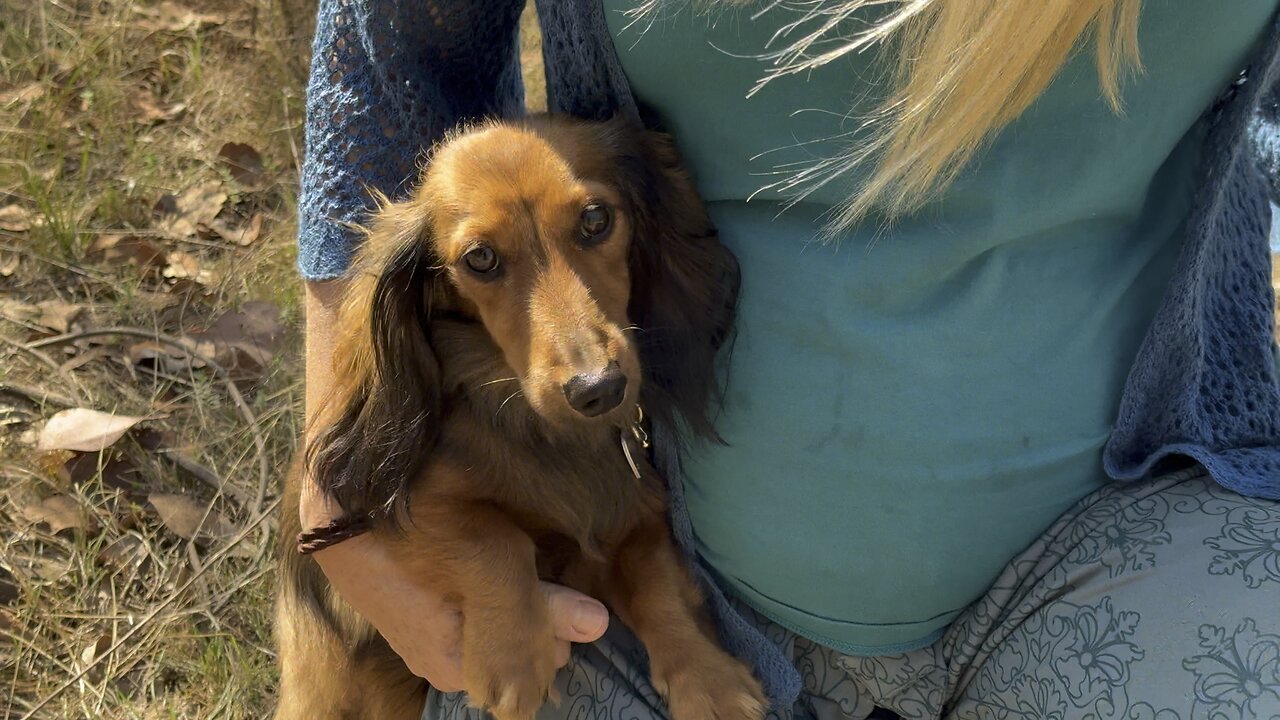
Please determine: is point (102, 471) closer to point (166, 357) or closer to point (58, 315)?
point (166, 357)

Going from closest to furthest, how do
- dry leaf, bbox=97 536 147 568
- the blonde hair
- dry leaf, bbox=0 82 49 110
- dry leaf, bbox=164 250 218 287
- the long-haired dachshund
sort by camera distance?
the blonde hair → the long-haired dachshund → dry leaf, bbox=97 536 147 568 → dry leaf, bbox=164 250 218 287 → dry leaf, bbox=0 82 49 110

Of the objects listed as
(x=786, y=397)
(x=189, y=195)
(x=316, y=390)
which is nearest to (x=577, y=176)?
(x=786, y=397)

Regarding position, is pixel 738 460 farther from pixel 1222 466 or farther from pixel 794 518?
pixel 1222 466

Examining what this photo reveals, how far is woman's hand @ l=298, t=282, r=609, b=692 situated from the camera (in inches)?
62.1

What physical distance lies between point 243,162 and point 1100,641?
2.73 m

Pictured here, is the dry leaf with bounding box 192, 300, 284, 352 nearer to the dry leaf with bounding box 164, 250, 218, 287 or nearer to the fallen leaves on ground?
the dry leaf with bounding box 164, 250, 218, 287

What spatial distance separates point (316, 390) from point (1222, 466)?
1.28 m

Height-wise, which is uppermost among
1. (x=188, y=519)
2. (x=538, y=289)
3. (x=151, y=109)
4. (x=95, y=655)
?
(x=538, y=289)

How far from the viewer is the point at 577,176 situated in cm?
142

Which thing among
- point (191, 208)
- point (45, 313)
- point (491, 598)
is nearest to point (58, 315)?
point (45, 313)

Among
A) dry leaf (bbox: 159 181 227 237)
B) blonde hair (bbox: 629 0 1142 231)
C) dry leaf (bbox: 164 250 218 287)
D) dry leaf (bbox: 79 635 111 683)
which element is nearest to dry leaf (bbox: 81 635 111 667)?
dry leaf (bbox: 79 635 111 683)

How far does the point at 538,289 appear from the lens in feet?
4.55

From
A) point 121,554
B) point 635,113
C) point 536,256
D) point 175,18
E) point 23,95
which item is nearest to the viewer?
point 536,256

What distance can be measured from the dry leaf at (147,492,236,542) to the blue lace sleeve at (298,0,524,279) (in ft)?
3.39
